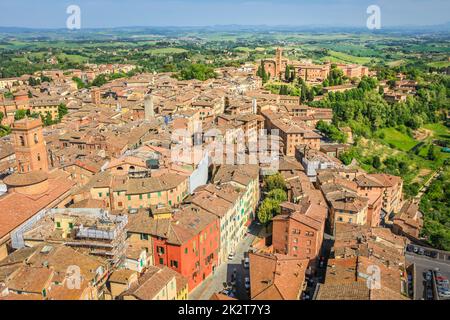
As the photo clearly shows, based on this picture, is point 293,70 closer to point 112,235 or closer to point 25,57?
point 112,235

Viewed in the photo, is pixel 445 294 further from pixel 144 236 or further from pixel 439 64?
pixel 439 64

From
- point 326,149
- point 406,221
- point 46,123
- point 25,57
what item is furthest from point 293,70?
point 25,57

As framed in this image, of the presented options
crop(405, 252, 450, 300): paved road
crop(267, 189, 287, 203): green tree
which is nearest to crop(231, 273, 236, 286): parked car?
crop(267, 189, 287, 203): green tree

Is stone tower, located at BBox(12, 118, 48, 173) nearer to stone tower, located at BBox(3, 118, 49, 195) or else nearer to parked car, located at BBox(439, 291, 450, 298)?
stone tower, located at BBox(3, 118, 49, 195)

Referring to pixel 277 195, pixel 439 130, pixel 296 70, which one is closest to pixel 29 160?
pixel 277 195

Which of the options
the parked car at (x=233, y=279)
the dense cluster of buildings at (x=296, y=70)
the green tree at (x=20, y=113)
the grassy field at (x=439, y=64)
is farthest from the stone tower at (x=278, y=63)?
the parked car at (x=233, y=279)
